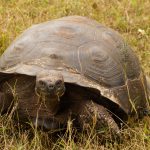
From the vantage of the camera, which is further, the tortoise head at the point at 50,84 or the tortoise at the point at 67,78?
the tortoise at the point at 67,78

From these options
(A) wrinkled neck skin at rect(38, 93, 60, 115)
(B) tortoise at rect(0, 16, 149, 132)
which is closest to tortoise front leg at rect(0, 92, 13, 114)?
(B) tortoise at rect(0, 16, 149, 132)

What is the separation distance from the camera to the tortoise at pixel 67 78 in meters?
3.24

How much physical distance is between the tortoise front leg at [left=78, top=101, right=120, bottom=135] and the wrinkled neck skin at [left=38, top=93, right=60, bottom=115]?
6.8 inches

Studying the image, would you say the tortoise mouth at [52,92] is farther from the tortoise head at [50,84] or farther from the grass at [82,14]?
the grass at [82,14]

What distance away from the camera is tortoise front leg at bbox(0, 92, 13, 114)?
3.47 metres

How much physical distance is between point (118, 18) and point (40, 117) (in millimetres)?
2548

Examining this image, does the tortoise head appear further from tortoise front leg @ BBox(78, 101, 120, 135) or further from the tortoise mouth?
tortoise front leg @ BBox(78, 101, 120, 135)

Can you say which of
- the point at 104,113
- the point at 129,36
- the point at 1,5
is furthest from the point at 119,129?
the point at 1,5

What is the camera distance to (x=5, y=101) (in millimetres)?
3482

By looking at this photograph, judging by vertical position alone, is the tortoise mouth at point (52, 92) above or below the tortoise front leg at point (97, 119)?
above

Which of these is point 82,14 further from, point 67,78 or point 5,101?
point 67,78

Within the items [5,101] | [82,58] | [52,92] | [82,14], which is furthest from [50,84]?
[82,14]

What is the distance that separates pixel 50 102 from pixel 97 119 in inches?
12.5

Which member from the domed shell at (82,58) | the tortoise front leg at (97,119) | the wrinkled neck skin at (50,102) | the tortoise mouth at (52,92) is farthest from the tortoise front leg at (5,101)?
the tortoise front leg at (97,119)
